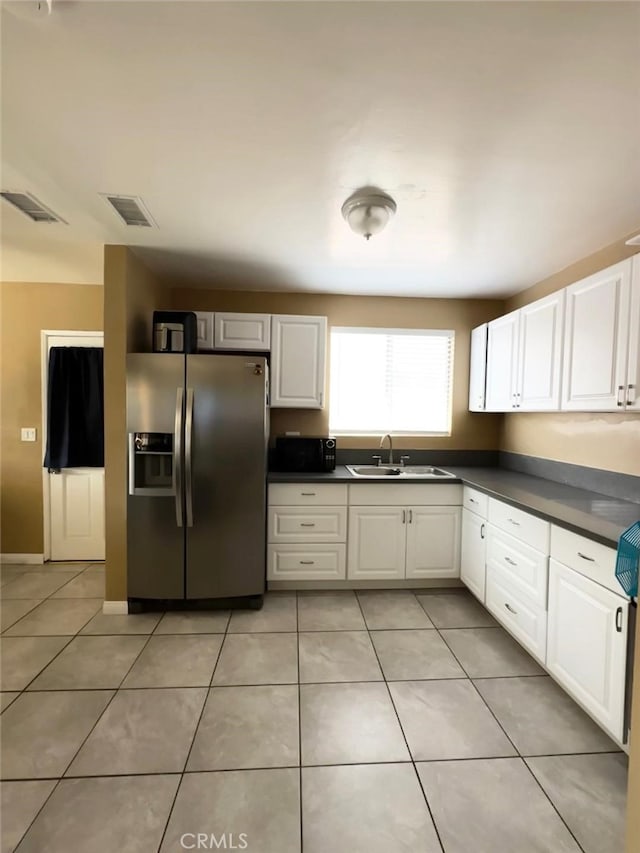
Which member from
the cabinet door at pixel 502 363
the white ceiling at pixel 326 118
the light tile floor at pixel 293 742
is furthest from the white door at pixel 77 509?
the cabinet door at pixel 502 363

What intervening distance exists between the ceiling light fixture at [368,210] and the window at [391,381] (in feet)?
5.15

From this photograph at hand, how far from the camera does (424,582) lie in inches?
120

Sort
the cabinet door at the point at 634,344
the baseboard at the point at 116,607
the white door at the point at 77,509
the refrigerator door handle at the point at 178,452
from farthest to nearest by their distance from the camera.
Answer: the white door at the point at 77,509 → the baseboard at the point at 116,607 → the refrigerator door handle at the point at 178,452 → the cabinet door at the point at 634,344

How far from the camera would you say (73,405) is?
333cm

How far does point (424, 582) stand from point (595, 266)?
2.53 metres

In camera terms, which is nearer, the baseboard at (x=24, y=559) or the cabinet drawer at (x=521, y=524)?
the cabinet drawer at (x=521, y=524)

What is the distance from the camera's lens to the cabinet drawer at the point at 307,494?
9.52 ft

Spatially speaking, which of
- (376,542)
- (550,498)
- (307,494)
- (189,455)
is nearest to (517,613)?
(550,498)

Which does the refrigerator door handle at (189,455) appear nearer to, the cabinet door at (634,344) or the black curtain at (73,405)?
the black curtain at (73,405)

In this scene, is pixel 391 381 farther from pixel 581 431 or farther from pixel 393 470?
pixel 581 431

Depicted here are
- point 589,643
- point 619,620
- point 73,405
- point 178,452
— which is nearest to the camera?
point 619,620

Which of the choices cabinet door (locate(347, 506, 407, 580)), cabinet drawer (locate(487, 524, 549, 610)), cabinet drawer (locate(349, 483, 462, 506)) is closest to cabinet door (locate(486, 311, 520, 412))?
cabinet drawer (locate(349, 483, 462, 506))

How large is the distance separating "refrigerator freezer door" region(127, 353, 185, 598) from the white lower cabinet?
1277 mm

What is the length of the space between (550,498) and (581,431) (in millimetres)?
630
